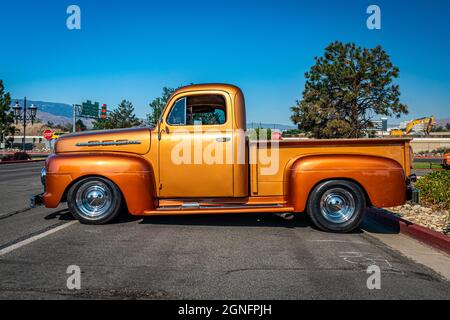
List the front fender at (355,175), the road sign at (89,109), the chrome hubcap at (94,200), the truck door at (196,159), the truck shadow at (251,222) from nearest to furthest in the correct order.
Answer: the front fender at (355,175)
the truck door at (196,159)
the chrome hubcap at (94,200)
the truck shadow at (251,222)
the road sign at (89,109)

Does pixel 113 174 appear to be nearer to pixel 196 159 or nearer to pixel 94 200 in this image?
pixel 94 200

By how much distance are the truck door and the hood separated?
0.31 m

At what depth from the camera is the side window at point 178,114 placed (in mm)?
6121

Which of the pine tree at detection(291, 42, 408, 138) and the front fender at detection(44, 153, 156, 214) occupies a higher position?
the pine tree at detection(291, 42, 408, 138)

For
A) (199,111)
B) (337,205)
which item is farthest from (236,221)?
(199,111)

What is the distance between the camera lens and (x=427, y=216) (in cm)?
670

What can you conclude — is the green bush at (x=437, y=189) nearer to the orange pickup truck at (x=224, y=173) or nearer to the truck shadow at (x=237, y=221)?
the truck shadow at (x=237, y=221)

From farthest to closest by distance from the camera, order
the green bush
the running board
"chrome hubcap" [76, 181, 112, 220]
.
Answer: the green bush, "chrome hubcap" [76, 181, 112, 220], the running board

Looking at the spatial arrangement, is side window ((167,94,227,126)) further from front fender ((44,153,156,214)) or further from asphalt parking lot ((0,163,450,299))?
asphalt parking lot ((0,163,450,299))

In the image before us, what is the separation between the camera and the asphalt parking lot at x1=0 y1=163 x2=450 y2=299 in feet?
11.2

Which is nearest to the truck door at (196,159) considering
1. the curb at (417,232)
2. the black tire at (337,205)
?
the black tire at (337,205)

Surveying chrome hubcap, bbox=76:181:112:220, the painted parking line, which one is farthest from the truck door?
the painted parking line

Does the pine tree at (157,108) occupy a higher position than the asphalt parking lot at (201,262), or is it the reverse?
the pine tree at (157,108)

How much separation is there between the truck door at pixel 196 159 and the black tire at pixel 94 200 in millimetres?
762
